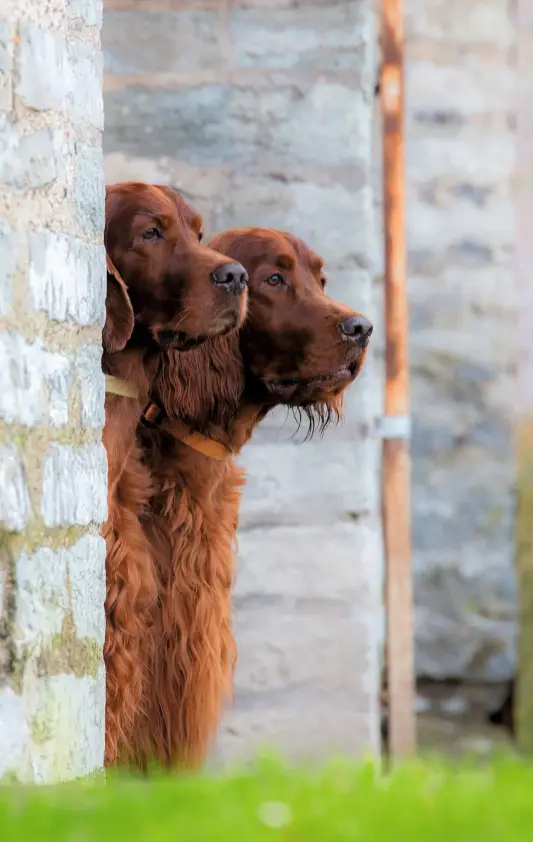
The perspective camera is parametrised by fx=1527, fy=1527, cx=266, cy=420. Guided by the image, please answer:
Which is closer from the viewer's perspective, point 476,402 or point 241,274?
point 241,274

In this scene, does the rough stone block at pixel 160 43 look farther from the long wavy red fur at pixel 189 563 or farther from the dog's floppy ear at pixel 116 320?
the dog's floppy ear at pixel 116 320

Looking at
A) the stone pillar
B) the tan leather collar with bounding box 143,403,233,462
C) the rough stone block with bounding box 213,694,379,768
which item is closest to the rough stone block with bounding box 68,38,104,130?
the stone pillar

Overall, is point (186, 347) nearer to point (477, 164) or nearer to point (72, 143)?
point (72, 143)

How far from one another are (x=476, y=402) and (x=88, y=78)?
4.62m

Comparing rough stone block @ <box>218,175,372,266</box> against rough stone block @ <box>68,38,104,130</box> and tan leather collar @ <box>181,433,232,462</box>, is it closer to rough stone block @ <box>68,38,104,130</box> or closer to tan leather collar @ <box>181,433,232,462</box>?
tan leather collar @ <box>181,433,232,462</box>

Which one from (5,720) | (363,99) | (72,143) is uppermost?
(363,99)

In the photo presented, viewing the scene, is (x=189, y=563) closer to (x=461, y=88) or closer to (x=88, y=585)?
(x=88, y=585)

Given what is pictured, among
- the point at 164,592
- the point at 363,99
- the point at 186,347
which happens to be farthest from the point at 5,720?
the point at 363,99

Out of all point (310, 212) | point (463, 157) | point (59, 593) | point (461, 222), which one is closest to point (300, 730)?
point (310, 212)

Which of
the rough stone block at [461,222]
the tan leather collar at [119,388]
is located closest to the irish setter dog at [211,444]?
the tan leather collar at [119,388]

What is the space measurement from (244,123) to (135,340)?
146 cm

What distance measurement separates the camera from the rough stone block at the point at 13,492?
2.87m

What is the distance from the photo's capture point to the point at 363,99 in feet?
16.1

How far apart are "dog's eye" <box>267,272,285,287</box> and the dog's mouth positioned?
258 mm
